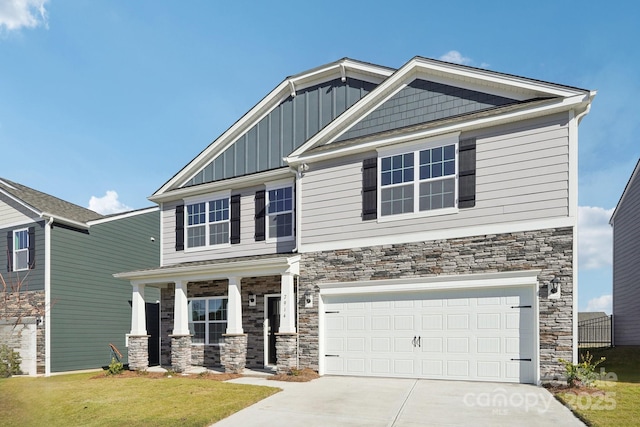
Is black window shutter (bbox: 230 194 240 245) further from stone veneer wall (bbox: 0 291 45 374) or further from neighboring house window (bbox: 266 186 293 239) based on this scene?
stone veneer wall (bbox: 0 291 45 374)

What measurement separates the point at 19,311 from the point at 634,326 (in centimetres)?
2352

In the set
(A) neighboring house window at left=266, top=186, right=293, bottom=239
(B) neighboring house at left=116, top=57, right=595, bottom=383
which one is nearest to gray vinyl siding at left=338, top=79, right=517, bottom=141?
(B) neighboring house at left=116, top=57, right=595, bottom=383

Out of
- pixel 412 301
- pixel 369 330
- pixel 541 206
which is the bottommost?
pixel 369 330

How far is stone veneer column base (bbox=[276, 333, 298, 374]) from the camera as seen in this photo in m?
12.2

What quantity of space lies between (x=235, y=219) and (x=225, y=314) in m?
3.25

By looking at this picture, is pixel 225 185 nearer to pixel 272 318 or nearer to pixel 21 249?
pixel 272 318

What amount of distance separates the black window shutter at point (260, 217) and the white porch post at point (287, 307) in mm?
2481

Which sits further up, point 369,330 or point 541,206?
point 541,206

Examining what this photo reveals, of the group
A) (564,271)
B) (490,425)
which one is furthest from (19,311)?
(564,271)

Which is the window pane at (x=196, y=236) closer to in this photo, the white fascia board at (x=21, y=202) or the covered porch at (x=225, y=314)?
the covered porch at (x=225, y=314)

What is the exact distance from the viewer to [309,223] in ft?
43.3

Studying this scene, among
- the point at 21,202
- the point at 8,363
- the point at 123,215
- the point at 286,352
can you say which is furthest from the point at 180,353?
the point at 21,202

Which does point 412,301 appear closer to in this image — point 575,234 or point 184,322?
point 575,234

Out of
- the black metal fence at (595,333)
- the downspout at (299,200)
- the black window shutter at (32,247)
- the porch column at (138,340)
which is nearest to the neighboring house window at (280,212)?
the downspout at (299,200)
